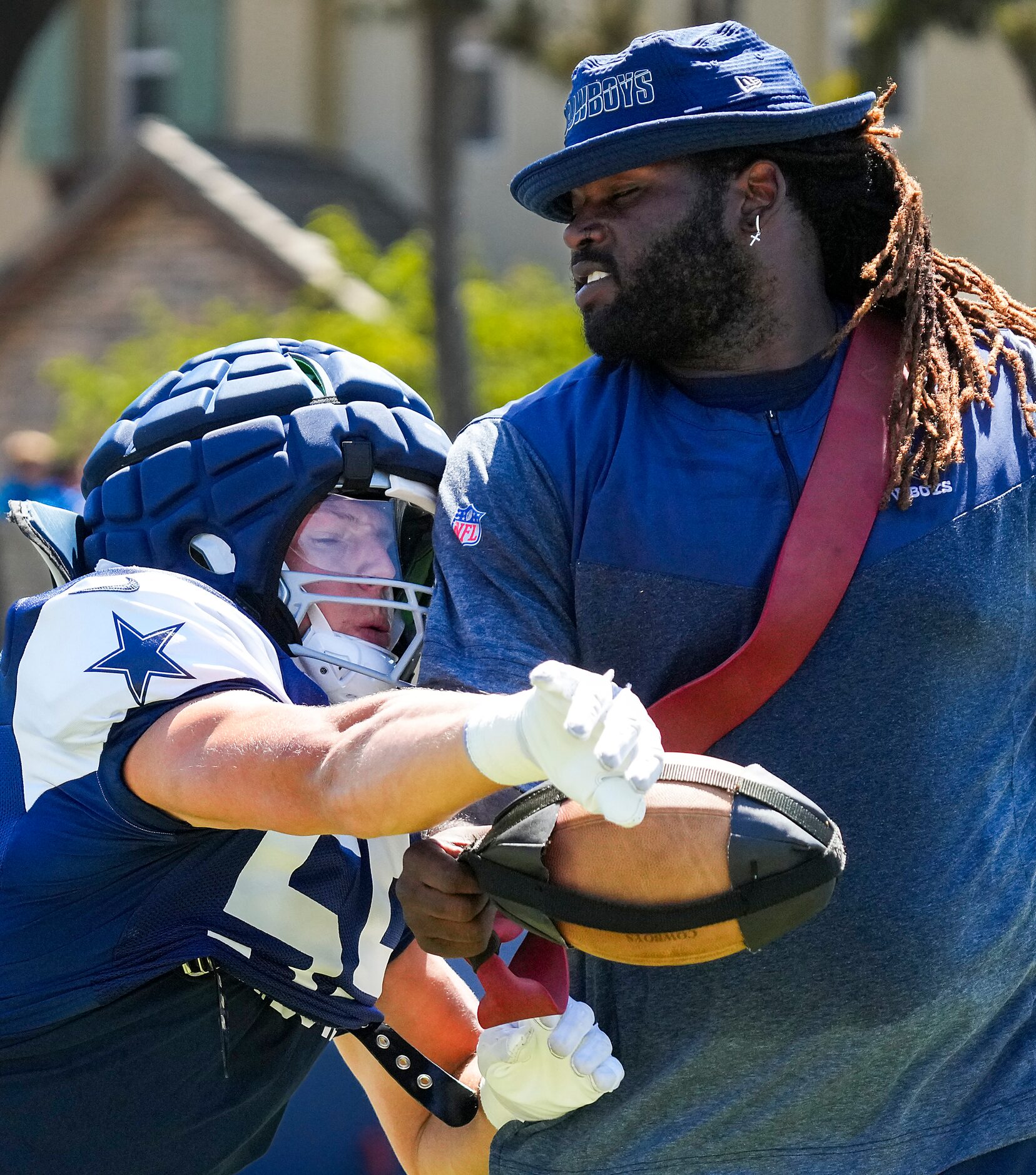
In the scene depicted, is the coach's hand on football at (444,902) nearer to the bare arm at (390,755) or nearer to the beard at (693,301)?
the bare arm at (390,755)

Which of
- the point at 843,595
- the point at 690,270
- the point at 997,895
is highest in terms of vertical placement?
the point at 690,270

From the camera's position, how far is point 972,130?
1562 centimetres

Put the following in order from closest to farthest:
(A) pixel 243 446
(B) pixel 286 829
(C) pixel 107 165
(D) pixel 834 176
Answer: (B) pixel 286 829 < (D) pixel 834 176 < (A) pixel 243 446 < (C) pixel 107 165

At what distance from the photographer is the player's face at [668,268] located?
9.66 ft

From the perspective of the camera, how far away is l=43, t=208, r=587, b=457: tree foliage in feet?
43.7

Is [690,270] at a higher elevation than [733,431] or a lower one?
higher

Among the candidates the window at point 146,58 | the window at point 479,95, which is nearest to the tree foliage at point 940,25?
the window at point 479,95

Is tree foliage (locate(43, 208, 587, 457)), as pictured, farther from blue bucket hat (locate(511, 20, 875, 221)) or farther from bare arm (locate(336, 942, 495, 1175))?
blue bucket hat (locate(511, 20, 875, 221))

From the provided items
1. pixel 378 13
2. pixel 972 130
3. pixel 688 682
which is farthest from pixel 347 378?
pixel 972 130

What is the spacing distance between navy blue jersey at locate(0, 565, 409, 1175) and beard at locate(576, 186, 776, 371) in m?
0.82

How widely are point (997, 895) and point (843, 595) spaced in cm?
57

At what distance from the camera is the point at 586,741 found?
2.17m

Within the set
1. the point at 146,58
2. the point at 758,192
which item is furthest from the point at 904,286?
the point at 146,58

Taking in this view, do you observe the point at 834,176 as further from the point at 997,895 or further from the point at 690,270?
the point at 997,895
